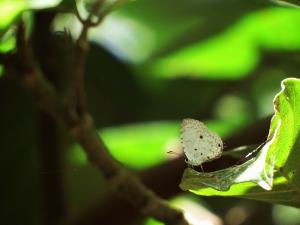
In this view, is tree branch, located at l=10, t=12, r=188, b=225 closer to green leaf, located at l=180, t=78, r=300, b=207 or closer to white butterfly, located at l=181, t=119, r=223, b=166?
white butterfly, located at l=181, t=119, r=223, b=166


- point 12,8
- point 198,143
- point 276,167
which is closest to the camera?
point 276,167

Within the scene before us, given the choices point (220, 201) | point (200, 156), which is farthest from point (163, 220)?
point (220, 201)

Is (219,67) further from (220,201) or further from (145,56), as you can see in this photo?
(220,201)

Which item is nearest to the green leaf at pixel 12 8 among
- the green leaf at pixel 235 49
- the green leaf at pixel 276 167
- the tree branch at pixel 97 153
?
the tree branch at pixel 97 153

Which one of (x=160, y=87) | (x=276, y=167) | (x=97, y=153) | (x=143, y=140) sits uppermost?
(x=276, y=167)

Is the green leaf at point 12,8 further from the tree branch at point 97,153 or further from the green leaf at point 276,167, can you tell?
the green leaf at point 276,167

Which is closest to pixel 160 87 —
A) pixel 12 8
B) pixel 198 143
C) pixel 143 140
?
pixel 143 140

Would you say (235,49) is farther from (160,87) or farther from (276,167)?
(276,167)
